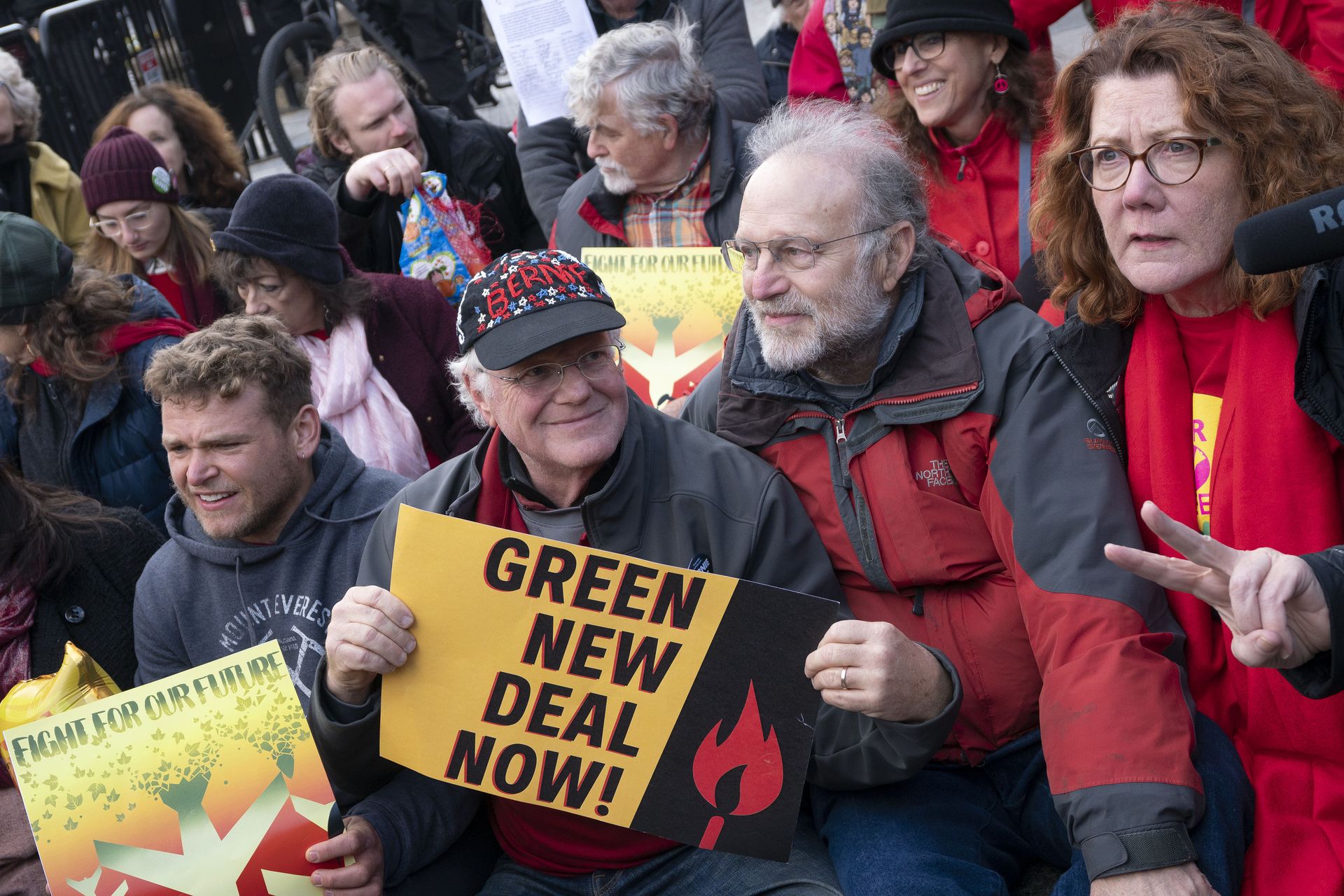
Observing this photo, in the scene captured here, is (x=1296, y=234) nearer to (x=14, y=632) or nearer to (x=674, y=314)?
(x=674, y=314)

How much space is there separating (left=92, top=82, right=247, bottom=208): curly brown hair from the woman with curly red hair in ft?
14.7

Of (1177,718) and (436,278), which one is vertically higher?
(436,278)

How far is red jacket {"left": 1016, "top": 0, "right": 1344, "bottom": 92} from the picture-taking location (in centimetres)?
338

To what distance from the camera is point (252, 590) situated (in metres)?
3.15

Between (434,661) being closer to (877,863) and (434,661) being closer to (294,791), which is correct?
(294,791)

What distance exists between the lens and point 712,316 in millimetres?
3520

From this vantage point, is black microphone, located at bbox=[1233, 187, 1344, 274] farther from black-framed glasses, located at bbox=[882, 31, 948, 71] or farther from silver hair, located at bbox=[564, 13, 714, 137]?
silver hair, located at bbox=[564, 13, 714, 137]

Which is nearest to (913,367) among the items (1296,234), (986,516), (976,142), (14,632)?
(986,516)

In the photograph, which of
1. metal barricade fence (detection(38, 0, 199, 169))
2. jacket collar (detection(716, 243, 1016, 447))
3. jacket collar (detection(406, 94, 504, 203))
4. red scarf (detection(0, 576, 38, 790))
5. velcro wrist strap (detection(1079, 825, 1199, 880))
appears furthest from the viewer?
metal barricade fence (detection(38, 0, 199, 169))

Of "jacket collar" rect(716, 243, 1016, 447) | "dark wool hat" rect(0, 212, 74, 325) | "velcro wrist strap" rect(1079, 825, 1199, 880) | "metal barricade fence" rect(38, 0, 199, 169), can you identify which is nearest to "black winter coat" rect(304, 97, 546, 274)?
"dark wool hat" rect(0, 212, 74, 325)

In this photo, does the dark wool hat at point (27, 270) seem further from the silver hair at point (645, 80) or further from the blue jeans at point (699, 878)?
the blue jeans at point (699, 878)

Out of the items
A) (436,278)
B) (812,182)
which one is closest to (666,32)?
(436,278)

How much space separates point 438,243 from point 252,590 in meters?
2.06

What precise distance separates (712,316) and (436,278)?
5.45ft
